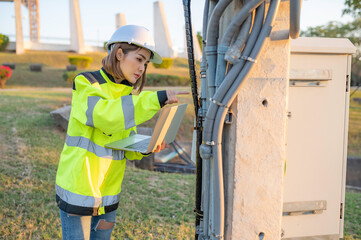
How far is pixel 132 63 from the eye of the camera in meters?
1.94

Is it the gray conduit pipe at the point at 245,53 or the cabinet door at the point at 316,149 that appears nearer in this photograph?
the gray conduit pipe at the point at 245,53

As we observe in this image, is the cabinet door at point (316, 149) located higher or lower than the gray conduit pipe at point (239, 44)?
lower

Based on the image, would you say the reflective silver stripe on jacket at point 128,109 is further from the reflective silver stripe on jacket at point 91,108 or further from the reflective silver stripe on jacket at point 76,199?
the reflective silver stripe on jacket at point 76,199

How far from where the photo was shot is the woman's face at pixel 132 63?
1922 millimetres

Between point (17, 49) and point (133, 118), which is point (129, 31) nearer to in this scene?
point (133, 118)

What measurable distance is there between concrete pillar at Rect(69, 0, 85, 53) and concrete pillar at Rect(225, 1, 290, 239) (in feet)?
92.4

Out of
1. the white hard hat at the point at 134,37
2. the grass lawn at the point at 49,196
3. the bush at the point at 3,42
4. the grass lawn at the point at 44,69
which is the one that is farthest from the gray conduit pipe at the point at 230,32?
the bush at the point at 3,42

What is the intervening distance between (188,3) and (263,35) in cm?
45

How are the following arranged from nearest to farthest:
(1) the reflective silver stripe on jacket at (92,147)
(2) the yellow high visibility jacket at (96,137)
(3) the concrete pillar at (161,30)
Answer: (2) the yellow high visibility jacket at (96,137) → (1) the reflective silver stripe on jacket at (92,147) → (3) the concrete pillar at (161,30)

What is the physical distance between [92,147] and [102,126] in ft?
0.72

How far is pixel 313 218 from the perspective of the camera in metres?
2.83

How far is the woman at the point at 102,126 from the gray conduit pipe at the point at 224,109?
0.27m

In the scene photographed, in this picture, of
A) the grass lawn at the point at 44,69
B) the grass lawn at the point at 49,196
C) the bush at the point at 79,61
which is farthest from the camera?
the bush at the point at 79,61

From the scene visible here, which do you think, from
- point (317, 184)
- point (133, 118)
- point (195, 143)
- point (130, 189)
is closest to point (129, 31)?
point (133, 118)
